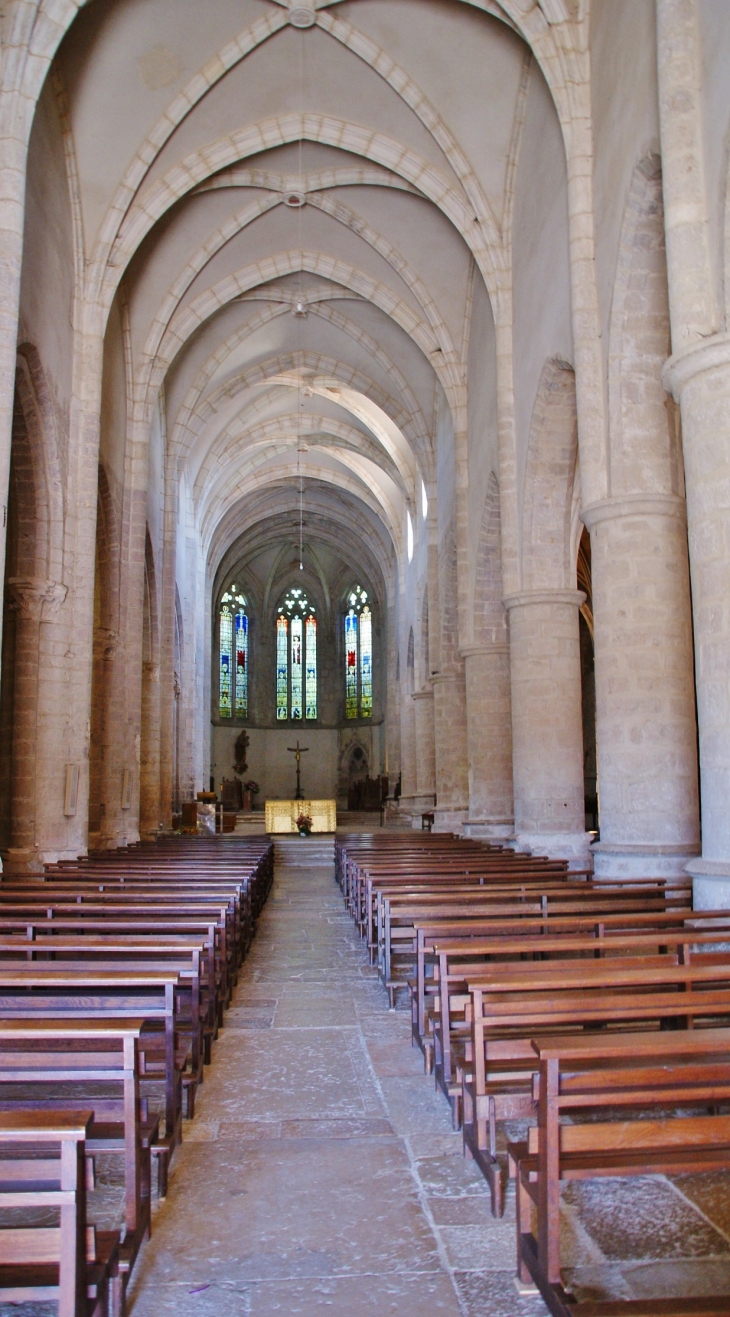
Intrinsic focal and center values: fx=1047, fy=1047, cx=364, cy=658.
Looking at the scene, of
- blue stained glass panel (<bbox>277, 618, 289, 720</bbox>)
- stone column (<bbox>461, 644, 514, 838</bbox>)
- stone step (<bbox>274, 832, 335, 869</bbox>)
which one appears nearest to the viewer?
stone column (<bbox>461, 644, 514, 838</bbox>)

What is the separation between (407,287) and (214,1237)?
757 inches

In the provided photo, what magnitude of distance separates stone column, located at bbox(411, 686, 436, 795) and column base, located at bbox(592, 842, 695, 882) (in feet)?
52.1

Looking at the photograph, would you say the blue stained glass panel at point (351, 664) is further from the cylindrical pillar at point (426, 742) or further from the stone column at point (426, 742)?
the cylindrical pillar at point (426, 742)

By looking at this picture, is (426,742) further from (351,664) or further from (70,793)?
(351,664)

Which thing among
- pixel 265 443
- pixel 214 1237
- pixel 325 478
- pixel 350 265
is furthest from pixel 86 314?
pixel 325 478

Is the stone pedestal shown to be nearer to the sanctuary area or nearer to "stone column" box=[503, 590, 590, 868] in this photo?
the sanctuary area

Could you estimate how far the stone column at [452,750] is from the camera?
21672mm

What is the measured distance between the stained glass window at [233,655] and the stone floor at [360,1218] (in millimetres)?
40441

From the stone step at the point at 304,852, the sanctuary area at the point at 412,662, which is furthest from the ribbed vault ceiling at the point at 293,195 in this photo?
the stone step at the point at 304,852

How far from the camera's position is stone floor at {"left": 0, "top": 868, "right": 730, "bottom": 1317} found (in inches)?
121

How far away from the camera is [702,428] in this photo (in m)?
7.54

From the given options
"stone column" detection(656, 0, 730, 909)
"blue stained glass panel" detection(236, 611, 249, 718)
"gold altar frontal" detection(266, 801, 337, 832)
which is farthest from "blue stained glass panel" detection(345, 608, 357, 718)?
"stone column" detection(656, 0, 730, 909)

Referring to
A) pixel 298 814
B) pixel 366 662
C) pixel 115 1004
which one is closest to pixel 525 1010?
pixel 115 1004

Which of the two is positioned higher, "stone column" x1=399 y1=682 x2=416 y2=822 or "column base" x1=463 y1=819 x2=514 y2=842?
"stone column" x1=399 y1=682 x2=416 y2=822
